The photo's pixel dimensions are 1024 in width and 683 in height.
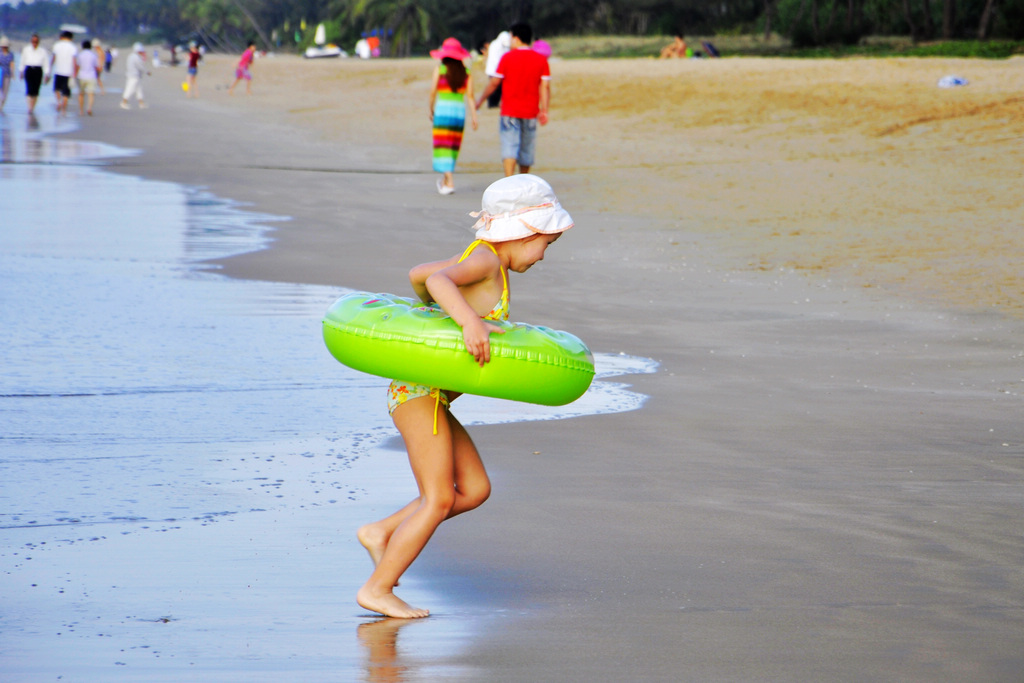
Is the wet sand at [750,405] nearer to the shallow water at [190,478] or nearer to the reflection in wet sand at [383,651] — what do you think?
the reflection in wet sand at [383,651]

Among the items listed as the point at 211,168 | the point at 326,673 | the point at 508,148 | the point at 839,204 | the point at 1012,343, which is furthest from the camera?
the point at 211,168

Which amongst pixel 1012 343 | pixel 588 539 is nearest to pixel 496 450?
pixel 588 539

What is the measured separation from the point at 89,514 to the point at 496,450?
5.51ft

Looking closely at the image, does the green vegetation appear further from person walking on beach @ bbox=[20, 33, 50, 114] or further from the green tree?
person walking on beach @ bbox=[20, 33, 50, 114]

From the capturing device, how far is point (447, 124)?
15.6 metres

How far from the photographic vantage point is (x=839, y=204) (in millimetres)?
14398

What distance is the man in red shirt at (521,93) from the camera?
1506 cm

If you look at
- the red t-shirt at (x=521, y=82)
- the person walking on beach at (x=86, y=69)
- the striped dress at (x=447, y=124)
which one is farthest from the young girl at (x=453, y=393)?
the person walking on beach at (x=86, y=69)

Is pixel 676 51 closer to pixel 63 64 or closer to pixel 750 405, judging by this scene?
pixel 63 64

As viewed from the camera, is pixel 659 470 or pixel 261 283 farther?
pixel 261 283

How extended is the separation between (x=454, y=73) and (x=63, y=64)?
18635mm

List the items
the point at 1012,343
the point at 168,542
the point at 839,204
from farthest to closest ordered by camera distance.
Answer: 1. the point at 839,204
2. the point at 1012,343
3. the point at 168,542

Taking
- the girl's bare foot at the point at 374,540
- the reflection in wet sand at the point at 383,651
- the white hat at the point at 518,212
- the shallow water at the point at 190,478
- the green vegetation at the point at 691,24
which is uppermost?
the green vegetation at the point at 691,24

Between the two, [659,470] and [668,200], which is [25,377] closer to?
[659,470]
